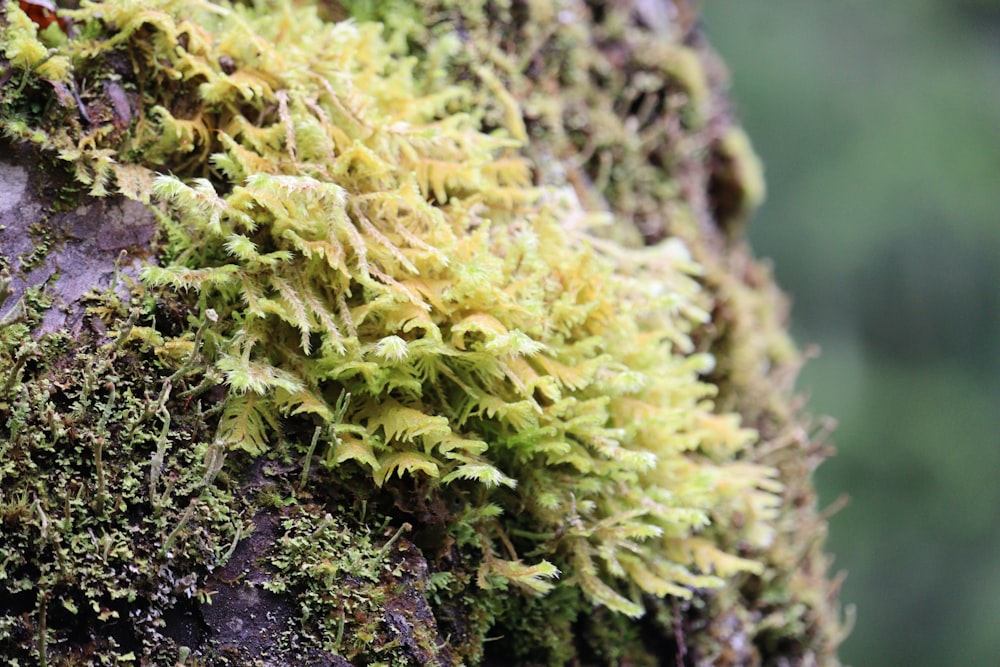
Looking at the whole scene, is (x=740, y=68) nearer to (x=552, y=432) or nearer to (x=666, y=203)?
(x=666, y=203)

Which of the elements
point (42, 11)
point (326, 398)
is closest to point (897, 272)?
point (326, 398)

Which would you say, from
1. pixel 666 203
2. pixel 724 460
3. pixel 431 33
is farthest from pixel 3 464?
pixel 666 203

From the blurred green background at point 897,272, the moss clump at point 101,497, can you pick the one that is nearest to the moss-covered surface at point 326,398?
the moss clump at point 101,497

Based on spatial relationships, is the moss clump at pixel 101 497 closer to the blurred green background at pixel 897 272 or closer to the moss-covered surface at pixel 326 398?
the moss-covered surface at pixel 326 398

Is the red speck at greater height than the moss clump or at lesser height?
greater

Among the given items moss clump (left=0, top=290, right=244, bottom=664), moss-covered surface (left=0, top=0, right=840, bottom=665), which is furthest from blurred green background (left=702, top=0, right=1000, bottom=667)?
moss clump (left=0, top=290, right=244, bottom=664)

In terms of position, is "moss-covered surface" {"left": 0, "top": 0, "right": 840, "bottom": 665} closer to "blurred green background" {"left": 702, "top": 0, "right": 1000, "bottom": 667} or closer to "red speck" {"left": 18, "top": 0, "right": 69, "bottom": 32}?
"red speck" {"left": 18, "top": 0, "right": 69, "bottom": 32}
